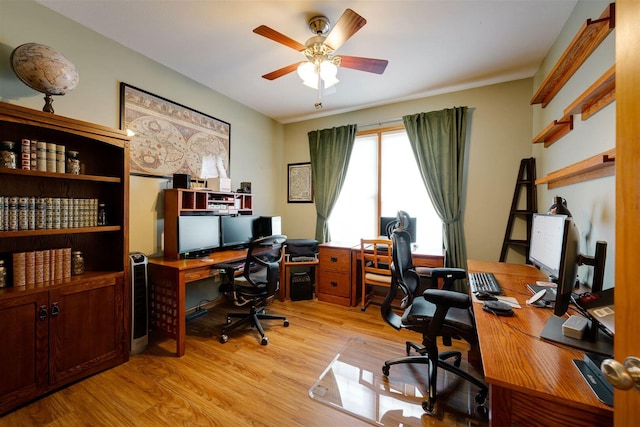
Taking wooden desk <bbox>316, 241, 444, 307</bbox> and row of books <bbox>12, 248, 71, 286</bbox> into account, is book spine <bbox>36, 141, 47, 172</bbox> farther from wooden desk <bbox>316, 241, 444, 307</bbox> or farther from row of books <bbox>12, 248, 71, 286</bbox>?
wooden desk <bbox>316, 241, 444, 307</bbox>

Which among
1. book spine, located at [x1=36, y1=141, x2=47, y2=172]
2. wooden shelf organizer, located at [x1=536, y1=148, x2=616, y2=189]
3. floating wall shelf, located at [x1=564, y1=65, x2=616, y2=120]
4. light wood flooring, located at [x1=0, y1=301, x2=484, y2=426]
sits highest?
floating wall shelf, located at [x1=564, y1=65, x2=616, y2=120]

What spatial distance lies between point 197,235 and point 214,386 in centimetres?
141

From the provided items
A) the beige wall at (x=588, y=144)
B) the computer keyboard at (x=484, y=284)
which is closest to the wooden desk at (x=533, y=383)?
the computer keyboard at (x=484, y=284)

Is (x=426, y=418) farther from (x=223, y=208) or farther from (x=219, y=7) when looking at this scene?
(x=219, y=7)

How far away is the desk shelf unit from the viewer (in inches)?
95.7

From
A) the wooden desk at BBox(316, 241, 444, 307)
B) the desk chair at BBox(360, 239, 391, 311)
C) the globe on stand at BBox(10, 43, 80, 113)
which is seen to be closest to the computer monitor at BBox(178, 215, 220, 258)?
the globe on stand at BBox(10, 43, 80, 113)

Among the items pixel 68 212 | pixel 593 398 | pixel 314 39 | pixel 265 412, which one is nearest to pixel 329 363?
pixel 265 412

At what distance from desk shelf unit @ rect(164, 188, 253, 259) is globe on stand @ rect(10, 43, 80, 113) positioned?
104 centimetres

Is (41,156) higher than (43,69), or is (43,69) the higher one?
(43,69)

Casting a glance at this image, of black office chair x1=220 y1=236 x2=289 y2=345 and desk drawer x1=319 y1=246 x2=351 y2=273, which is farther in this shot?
desk drawer x1=319 y1=246 x2=351 y2=273

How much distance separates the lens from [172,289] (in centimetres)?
215

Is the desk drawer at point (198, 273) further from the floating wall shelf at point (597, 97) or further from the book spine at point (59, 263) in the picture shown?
the floating wall shelf at point (597, 97)

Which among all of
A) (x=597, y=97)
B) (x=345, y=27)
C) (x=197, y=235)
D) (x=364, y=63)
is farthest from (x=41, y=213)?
(x=597, y=97)

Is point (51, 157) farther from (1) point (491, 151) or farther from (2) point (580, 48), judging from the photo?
(1) point (491, 151)
